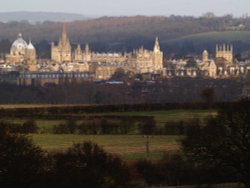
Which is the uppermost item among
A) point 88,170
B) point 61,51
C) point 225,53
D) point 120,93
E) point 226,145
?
point 226,145

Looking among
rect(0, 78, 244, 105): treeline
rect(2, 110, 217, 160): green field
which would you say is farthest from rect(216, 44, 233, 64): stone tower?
rect(2, 110, 217, 160): green field

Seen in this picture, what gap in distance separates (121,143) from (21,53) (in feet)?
310

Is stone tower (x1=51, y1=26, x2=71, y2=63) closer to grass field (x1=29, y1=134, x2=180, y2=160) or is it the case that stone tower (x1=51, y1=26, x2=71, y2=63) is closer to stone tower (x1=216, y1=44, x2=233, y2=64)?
stone tower (x1=216, y1=44, x2=233, y2=64)

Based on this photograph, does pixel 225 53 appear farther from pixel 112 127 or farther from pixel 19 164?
pixel 19 164

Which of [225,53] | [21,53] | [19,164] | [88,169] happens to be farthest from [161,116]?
[21,53]

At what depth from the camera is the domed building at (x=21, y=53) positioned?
113m

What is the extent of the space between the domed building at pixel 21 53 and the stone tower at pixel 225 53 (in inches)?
824

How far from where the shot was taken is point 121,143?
2630 cm

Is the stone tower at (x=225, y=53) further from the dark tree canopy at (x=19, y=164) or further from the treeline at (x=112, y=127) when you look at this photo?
the dark tree canopy at (x=19, y=164)

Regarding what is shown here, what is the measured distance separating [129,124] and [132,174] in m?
11.7

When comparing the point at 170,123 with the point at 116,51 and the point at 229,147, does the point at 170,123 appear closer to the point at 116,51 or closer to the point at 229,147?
the point at 229,147

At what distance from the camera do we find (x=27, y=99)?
58.1 metres

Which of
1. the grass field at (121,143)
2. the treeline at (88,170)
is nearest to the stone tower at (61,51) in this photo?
the grass field at (121,143)

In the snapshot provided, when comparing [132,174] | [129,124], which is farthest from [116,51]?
[132,174]
